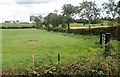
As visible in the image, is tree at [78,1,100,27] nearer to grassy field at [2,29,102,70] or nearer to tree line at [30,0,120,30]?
tree line at [30,0,120,30]

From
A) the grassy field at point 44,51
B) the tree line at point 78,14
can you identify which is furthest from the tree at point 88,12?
the grassy field at point 44,51

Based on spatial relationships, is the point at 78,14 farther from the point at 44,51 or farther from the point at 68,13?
the point at 44,51

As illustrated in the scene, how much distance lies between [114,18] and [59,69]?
1328 cm

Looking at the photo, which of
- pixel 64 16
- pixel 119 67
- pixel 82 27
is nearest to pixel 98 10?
pixel 82 27

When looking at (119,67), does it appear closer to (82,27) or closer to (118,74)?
(118,74)

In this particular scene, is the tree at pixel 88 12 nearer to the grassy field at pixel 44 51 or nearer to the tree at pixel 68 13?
the tree at pixel 68 13

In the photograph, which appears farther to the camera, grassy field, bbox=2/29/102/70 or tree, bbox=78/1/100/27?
tree, bbox=78/1/100/27

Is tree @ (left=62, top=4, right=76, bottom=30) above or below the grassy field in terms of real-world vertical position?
above

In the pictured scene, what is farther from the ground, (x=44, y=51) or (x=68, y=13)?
(x=68, y=13)

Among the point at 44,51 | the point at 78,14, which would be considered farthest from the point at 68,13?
the point at 44,51

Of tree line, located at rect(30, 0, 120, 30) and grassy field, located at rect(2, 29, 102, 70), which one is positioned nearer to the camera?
grassy field, located at rect(2, 29, 102, 70)

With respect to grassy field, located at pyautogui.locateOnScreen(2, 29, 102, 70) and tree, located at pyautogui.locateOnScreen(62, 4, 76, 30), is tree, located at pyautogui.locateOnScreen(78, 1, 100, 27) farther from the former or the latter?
grassy field, located at pyautogui.locateOnScreen(2, 29, 102, 70)

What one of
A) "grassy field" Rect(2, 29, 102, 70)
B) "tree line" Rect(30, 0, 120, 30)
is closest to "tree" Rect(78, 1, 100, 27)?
"tree line" Rect(30, 0, 120, 30)

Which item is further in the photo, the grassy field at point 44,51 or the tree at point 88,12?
the tree at point 88,12
